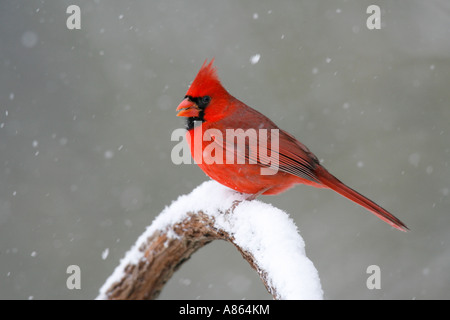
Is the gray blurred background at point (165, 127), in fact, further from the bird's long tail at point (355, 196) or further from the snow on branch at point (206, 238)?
the snow on branch at point (206, 238)

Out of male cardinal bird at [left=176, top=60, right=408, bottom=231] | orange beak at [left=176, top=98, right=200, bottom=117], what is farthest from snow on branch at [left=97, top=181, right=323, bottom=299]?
orange beak at [left=176, top=98, right=200, bottom=117]

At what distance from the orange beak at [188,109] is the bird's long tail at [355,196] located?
0.62 metres

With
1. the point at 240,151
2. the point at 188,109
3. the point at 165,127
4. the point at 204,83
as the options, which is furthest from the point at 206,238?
the point at 165,127

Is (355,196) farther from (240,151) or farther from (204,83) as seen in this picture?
(204,83)

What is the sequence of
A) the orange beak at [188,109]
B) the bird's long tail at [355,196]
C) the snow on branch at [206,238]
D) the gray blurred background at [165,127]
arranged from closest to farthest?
the snow on branch at [206,238] → the bird's long tail at [355,196] → the orange beak at [188,109] → the gray blurred background at [165,127]

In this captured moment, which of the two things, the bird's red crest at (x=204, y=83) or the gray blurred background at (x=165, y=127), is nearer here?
the bird's red crest at (x=204, y=83)

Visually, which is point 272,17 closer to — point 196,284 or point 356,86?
point 356,86

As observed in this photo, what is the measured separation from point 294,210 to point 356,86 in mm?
1236

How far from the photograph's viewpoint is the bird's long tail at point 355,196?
2.04m

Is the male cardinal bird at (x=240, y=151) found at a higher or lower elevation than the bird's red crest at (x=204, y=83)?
lower

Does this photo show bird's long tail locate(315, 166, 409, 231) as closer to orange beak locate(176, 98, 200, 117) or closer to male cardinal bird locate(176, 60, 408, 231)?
male cardinal bird locate(176, 60, 408, 231)

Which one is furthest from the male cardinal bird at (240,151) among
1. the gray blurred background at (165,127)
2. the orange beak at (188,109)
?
the gray blurred background at (165,127)
